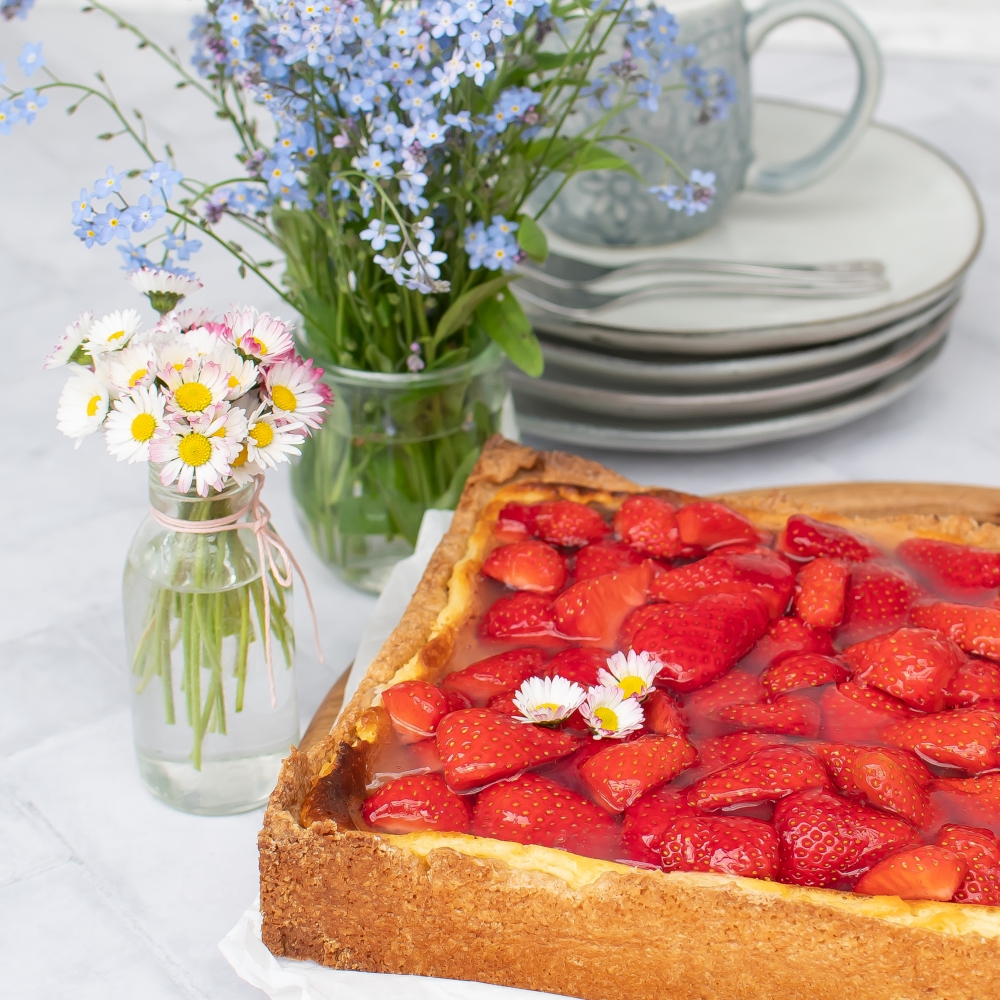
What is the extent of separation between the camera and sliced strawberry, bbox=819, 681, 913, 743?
49.1 inches

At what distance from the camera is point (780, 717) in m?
1.25

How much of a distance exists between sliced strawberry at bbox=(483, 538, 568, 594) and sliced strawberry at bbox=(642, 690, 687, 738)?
203 mm

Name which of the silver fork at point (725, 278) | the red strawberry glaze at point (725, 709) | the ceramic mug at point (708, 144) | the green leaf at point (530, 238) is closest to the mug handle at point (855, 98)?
the ceramic mug at point (708, 144)

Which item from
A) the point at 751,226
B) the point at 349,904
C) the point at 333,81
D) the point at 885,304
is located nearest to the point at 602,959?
the point at 349,904

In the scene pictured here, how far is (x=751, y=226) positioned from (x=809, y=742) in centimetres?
99

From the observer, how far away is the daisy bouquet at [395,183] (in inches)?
49.9

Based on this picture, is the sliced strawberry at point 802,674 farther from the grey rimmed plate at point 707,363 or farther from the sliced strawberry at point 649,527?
the grey rimmed plate at point 707,363

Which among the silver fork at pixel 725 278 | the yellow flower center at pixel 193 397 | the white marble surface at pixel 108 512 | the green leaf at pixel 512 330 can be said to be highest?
the yellow flower center at pixel 193 397

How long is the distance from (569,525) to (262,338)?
46 centimetres

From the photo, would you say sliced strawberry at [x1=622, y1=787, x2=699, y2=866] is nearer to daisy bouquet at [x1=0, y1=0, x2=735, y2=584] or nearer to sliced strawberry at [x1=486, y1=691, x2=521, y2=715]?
sliced strawberry at [x1=486, y1=691, x2=521, y2=715]

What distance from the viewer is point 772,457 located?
1982 millimetres

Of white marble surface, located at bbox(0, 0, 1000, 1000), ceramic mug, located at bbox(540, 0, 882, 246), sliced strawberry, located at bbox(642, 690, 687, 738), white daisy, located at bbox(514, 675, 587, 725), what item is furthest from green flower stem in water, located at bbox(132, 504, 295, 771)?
ceramic mug, located at bbox(540, 0, 882, 246)

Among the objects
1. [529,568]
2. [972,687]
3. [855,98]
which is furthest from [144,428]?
[855,98]

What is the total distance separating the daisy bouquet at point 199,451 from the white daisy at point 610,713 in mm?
319
